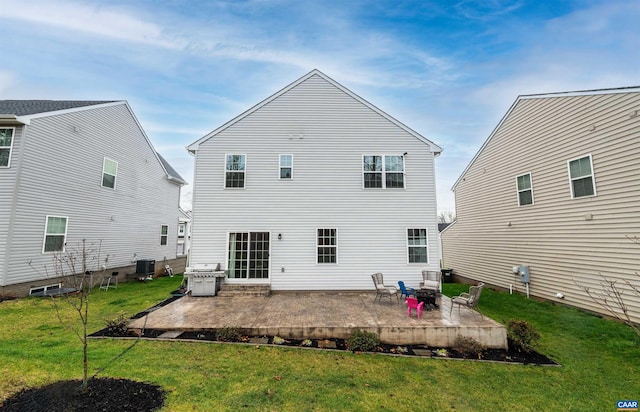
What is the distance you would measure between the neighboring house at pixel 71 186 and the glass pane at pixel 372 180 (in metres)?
13.3

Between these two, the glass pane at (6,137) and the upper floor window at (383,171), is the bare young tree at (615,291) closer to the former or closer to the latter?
the upper floor window at (383,171)

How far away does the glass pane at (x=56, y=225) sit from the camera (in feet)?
33.7

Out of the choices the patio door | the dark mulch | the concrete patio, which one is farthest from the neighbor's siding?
the dark mulch

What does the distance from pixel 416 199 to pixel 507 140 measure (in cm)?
580

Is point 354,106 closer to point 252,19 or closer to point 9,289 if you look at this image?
point 252,19

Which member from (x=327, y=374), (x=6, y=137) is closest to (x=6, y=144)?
(x=6, y=137)

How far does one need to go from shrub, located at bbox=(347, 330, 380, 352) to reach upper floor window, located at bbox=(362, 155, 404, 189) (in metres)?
6.23

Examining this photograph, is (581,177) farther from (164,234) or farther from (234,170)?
(164,234)

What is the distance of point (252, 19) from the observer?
11953 millimetres

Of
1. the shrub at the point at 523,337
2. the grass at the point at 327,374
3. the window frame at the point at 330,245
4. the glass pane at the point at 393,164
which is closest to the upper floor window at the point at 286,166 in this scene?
the window frame at the point at 330,245

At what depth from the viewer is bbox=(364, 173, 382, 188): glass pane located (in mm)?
10625

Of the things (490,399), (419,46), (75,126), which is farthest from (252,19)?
(490,399)

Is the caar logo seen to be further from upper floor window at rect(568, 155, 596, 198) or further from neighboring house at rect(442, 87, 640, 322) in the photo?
upper floor window at rect(568, 155, 596, 198)

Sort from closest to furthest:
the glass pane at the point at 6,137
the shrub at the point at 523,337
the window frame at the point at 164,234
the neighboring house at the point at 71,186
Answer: the shrub at the point at 523,337, the neighboring house at the point at 71,186, the glass pane at the point at 6,137, the window frame at the point at 164,234
